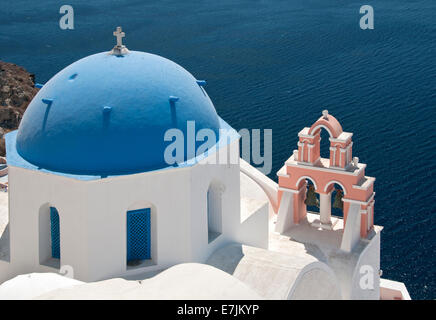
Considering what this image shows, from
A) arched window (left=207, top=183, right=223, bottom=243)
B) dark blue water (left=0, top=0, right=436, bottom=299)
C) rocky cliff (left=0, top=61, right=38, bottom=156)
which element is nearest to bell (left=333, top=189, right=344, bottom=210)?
arched window (left=207, top=183, right=223, bottom=243)

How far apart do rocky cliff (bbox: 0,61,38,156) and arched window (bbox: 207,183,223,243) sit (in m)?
24.3

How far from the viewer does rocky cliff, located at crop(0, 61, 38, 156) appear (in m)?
38.1

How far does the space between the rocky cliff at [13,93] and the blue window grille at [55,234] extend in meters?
23.9

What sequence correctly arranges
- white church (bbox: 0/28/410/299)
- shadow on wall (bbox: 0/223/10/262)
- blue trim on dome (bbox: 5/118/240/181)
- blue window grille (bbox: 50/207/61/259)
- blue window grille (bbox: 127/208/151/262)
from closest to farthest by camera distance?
blue trim on dome (bbox: 5/118/240/181), white church (bbox: 0/28/410/299), blue window grille (bbox: 127/208/151/262), blue window grille (bbox: 50/207/61/259), shadow on wall (bbox: 0/223/10/262)

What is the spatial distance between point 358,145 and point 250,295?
2344 centimetres

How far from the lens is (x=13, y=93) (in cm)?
4150

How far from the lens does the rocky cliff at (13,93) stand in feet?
125

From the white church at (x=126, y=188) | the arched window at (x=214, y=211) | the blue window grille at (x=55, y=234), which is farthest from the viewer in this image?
the arched window at (x=214, y=211)

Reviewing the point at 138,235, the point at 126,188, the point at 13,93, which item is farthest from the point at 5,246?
the point at 13,93

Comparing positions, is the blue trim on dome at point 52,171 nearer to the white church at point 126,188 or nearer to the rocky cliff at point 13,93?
the white church at point 126,188

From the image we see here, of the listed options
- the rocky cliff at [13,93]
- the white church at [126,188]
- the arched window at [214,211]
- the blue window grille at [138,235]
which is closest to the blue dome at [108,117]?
the white church at [126,188]

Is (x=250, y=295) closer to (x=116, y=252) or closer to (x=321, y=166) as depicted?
(x=116, y=252)

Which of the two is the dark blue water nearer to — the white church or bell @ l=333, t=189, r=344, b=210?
bell @ l=333, t=189, r=344, b=210

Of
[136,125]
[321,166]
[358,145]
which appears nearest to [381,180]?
[358,145]
